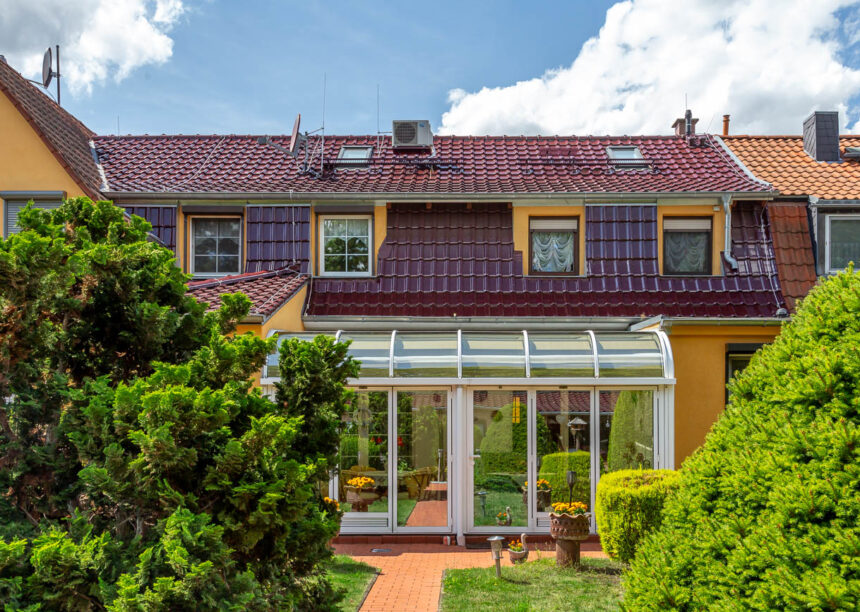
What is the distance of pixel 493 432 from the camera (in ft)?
36.5

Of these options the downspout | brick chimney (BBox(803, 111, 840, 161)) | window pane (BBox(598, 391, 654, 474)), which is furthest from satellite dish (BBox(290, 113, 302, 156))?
brick chimney (BBox(803, 111, 840, 161))

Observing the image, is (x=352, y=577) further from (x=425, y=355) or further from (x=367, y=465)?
(x=425, y=355)

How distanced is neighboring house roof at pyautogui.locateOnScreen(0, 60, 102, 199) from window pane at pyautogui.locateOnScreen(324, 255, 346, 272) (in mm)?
4602

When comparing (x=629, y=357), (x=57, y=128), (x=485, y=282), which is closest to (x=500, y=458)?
(x=629, y=357)

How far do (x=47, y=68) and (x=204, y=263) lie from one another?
22.5ft

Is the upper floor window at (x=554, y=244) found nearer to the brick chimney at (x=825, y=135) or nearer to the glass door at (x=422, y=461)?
the glass door at (x=422, y=461)

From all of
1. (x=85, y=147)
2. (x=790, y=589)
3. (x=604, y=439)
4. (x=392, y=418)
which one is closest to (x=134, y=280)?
(x=790, y=589)

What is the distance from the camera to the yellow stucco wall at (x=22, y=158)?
12.7 meters

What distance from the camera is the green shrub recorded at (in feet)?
36.2

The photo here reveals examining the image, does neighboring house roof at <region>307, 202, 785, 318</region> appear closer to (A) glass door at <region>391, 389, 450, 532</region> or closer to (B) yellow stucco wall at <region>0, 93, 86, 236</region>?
(A) glass door at <region>391, 389, 450, 532</region>

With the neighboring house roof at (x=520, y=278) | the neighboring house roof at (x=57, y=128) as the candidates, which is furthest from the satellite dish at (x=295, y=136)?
the neighboring house roof at (x=57, y=128)

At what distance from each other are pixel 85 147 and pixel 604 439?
13213 millimetres

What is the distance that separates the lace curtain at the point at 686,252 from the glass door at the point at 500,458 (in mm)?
5005

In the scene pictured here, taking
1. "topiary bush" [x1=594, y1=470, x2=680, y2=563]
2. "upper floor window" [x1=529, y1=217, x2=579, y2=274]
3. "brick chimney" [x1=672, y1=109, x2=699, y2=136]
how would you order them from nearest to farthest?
1. "topiary bush" [x1=594, y1=470, x2=680, y2=563]
2. "upper floor window" [x1=529, y1=217, x2=579, y2=274]
3. "brick chimney" [x1=672, y1=109, x2=699, y2=136]
